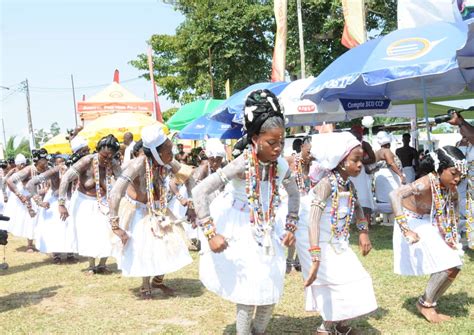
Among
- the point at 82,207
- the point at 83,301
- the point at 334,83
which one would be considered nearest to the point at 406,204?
the point at 334,83

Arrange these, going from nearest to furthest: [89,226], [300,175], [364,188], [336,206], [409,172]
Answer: [336,206] < [300,175] < [89,226] < [364,188] < [409,172]

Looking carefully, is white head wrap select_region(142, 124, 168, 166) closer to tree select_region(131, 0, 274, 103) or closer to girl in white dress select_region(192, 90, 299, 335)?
girl in white dress select_region(192, 90, 299, 335)

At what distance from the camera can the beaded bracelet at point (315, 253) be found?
389 cm

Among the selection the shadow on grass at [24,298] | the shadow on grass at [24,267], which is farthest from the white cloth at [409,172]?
the shadow on grass at [24,298]

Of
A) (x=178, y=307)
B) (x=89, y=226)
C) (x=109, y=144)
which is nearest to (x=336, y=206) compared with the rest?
(x=178, y=307)

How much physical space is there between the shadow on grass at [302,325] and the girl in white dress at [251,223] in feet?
2.47

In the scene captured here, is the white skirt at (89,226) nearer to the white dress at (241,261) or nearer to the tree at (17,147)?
the white dress at (241,261)

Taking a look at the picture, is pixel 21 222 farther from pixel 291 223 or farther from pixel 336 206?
pixel 336 206

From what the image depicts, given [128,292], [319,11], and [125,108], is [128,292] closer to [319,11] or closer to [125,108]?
[125,108]

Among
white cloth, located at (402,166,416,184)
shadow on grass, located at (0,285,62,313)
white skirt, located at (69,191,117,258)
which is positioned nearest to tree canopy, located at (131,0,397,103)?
white cloth, located at (402,166,416,184)

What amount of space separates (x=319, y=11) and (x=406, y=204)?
72.8 feet

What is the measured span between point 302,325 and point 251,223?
1542mm

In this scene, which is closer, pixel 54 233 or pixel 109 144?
pixel 109 144

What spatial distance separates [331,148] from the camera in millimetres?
4105
